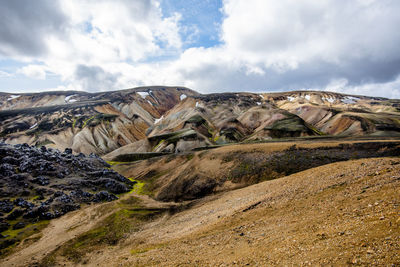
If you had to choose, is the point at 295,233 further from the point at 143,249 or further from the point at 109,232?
the point at 109,232

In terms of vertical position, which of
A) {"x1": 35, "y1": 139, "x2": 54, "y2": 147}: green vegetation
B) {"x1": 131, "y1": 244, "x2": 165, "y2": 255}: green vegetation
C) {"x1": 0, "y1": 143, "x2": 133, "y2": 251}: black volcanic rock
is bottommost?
{"x1": 131, "y1": 244, "x2": 165, "y2": 255}: green vegetation

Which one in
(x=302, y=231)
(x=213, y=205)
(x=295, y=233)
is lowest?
(x=213, y=205)

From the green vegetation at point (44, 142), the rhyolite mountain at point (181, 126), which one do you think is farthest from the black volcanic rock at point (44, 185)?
the green vegetation at point (44, 142)

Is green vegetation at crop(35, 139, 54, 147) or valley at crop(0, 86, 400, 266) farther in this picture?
green vegetation at crop(35, 139, 54, 147)

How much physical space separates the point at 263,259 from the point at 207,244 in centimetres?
748

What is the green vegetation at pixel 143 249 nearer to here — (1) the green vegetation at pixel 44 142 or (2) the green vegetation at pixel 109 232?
(2) the green vegetation at pixel 109 232

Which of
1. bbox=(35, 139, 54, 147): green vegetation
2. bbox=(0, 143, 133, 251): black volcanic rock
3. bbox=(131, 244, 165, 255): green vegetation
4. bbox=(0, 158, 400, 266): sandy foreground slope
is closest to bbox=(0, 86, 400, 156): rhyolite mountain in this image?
bbox=(35, 139, 54, 147): green vegetation

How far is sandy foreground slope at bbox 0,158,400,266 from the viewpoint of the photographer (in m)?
11.2

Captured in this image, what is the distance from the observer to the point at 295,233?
15.6 m

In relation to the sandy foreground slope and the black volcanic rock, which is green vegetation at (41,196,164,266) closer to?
the sandy foreground slope

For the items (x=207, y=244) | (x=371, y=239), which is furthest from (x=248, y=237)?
(x=371, y=239)

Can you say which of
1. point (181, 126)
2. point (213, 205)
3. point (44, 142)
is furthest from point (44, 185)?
point (44, 142)

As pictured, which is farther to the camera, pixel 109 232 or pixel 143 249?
pixel 109 232

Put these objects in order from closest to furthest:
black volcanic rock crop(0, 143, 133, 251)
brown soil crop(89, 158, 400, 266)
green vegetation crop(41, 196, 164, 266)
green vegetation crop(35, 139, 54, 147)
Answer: brown soil crop(89, 158, 400, 266), green vegetation crop(41, 196, 164, 266), black volcanic rock crop(0, 143, 133, 251), green vegetation crop(35, 139, 54, 147)
